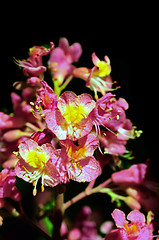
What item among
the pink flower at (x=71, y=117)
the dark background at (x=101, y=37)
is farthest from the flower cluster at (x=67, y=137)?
the dark background at (x=101, y=37)

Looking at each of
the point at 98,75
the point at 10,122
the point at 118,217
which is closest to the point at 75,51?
the point at 98,75

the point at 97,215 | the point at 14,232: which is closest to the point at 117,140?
the point at 97,215

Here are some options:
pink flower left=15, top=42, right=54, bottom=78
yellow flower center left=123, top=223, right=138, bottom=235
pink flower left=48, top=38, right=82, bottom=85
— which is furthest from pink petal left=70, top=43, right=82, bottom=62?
yellow flower center left=123, top=223, right=138, bottom=235

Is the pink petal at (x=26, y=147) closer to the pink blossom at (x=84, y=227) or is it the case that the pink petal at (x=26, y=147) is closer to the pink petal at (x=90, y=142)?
the pink petal at (x=90, y=142)

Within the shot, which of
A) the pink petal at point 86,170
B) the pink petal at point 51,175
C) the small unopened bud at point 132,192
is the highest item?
the pink petal at point 51,175

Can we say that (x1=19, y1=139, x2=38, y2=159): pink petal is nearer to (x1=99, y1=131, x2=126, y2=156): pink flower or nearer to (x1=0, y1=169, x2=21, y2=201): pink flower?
(x1=0, y1=169, x2=21, y2=201): pink flower

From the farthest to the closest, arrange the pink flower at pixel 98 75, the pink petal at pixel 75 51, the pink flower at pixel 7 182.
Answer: the pink petal at pixel 75 51, the pink flower at pixel 98 75, the pink flower at pixel 7 182

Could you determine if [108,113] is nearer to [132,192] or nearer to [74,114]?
[74,114]
